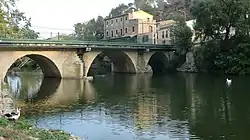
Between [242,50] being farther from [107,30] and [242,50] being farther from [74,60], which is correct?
[107,30]

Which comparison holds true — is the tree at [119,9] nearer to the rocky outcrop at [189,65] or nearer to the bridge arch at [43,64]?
the rocky outcrop at [189,65]

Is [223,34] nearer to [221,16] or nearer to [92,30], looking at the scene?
[221,16]

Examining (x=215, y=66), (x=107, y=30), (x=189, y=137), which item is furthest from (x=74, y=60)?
(x=107, y=30)

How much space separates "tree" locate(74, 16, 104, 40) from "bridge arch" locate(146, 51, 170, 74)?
98.8 feet

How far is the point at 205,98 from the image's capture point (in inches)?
1208

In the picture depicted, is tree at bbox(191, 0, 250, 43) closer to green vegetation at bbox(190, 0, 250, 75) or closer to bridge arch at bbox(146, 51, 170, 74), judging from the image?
green vegetation at bbox(190, 0, 250, 75)

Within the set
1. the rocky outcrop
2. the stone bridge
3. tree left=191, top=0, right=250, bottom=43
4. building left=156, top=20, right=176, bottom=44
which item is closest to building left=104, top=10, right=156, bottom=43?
building left=156, top=20, right=176, bottom=44

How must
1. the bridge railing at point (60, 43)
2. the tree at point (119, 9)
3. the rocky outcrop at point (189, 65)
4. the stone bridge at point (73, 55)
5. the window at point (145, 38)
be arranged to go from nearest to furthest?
the bridge railing at point (60, 43) → the stone bridge at point (73, 55) → the rocky outcrop at point (189, 65) → the window at point (145, 38) → the tree at point (119, 9)

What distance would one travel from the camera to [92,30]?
11031 cm

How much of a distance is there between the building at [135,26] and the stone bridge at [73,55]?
47.0ft

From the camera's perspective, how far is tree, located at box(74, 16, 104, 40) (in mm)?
106125

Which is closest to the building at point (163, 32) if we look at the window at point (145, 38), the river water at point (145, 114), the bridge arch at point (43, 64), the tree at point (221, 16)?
the window at point (145, 38)

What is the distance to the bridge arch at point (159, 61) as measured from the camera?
242 feet

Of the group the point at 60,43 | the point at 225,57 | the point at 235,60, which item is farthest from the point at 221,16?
the point at 60,43
